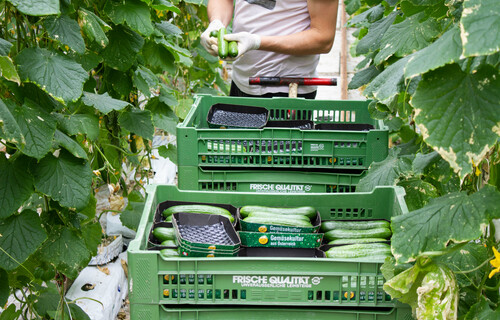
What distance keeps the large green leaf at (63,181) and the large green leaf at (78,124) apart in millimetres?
114

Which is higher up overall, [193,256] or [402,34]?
[402,34]

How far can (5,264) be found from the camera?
2.25 meters

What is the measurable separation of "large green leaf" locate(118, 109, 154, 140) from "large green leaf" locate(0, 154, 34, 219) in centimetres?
119

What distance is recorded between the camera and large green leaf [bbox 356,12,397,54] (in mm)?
3125

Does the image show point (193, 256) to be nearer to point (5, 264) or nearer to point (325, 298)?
point (325, 298)

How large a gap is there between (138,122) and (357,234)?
1.47m

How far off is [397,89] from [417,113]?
0.63ft

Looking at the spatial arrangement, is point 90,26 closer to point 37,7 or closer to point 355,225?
point 37,7

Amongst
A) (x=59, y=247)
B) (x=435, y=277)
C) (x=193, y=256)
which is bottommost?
(x=59, y=247)

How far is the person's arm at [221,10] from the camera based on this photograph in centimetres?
417

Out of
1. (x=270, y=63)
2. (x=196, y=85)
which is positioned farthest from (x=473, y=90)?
(x=196, y=85)

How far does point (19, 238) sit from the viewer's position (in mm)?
2291

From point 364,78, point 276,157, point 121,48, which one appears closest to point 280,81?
point 364,78

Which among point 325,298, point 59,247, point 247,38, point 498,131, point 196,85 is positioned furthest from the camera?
point 196,85
